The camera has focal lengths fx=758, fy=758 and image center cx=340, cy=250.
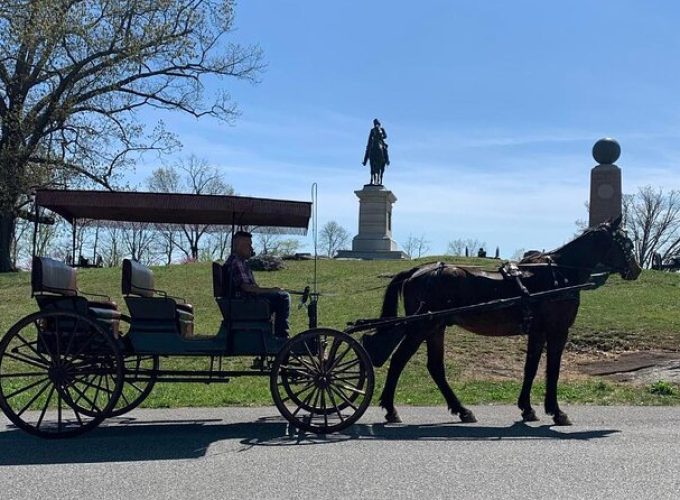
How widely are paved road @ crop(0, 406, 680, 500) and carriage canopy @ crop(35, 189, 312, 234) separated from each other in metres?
2.21

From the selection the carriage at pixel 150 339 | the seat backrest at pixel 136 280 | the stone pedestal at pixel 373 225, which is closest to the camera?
the carriage at pixel 150 339

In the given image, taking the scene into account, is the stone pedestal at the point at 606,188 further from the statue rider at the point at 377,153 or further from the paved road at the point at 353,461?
the paved road at the point at 353,461

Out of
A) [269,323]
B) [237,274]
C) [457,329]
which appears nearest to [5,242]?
[457,329]

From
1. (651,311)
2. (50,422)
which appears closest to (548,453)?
(50,422)

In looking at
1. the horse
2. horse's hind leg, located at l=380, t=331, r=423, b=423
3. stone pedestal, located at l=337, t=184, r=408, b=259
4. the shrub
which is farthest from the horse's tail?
stone pedestal, located at l=337, t=184, r=408, b=259

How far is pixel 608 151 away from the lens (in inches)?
1205

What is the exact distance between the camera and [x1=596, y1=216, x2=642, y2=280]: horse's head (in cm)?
863

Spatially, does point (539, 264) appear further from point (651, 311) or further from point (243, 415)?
point (651, 311)

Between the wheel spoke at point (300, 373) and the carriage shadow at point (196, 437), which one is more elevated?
the wheel spoke at point (300, 373)

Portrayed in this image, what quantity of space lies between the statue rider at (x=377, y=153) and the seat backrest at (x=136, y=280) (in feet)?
106

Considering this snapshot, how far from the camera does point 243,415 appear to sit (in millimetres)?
8594

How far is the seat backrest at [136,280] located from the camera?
7.61m

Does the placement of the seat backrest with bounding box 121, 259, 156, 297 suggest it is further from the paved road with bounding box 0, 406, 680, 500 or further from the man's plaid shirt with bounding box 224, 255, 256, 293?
the paved road with bounding box 0, 406, 680, 500

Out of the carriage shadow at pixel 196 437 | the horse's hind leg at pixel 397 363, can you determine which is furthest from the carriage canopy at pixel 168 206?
the carriage shadow at pixel 196 437
